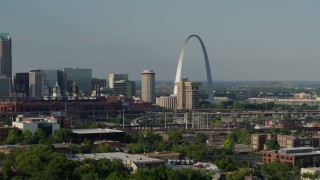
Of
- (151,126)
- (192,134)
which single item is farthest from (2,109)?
(192,134)

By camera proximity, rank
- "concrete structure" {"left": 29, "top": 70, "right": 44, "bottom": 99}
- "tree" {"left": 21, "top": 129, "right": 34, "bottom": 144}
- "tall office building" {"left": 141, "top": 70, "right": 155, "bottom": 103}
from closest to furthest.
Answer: "tree" {"left": 21, "top": 129, "right": 34, "bottom": 144} → "concrete structure" {"left": 29, "top": 70, "right": 44, "bottom": 99} → "tall office building" {"left": 141, "top": 70, "right": 155, "bottom": 103}

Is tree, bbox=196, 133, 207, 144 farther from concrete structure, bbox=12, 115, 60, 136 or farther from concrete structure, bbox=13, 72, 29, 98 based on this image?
concrete structure, bbox=13, 72, 29, 98

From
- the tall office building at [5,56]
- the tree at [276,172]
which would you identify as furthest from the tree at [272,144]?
the tall office building at [5,56]

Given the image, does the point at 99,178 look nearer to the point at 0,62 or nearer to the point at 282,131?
the point at 282,131

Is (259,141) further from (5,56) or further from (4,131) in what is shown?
(5,56)

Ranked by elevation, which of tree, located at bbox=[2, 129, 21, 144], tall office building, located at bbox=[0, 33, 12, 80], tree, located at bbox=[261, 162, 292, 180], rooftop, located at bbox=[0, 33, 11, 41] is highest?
rooftop, located at bbox=[0, 33, 11, 41]

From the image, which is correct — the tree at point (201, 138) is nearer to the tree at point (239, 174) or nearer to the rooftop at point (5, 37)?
the tree at point (239, 174)

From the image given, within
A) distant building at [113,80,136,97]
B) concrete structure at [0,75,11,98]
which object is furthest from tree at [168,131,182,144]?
distant building at [113,80,136,97]
